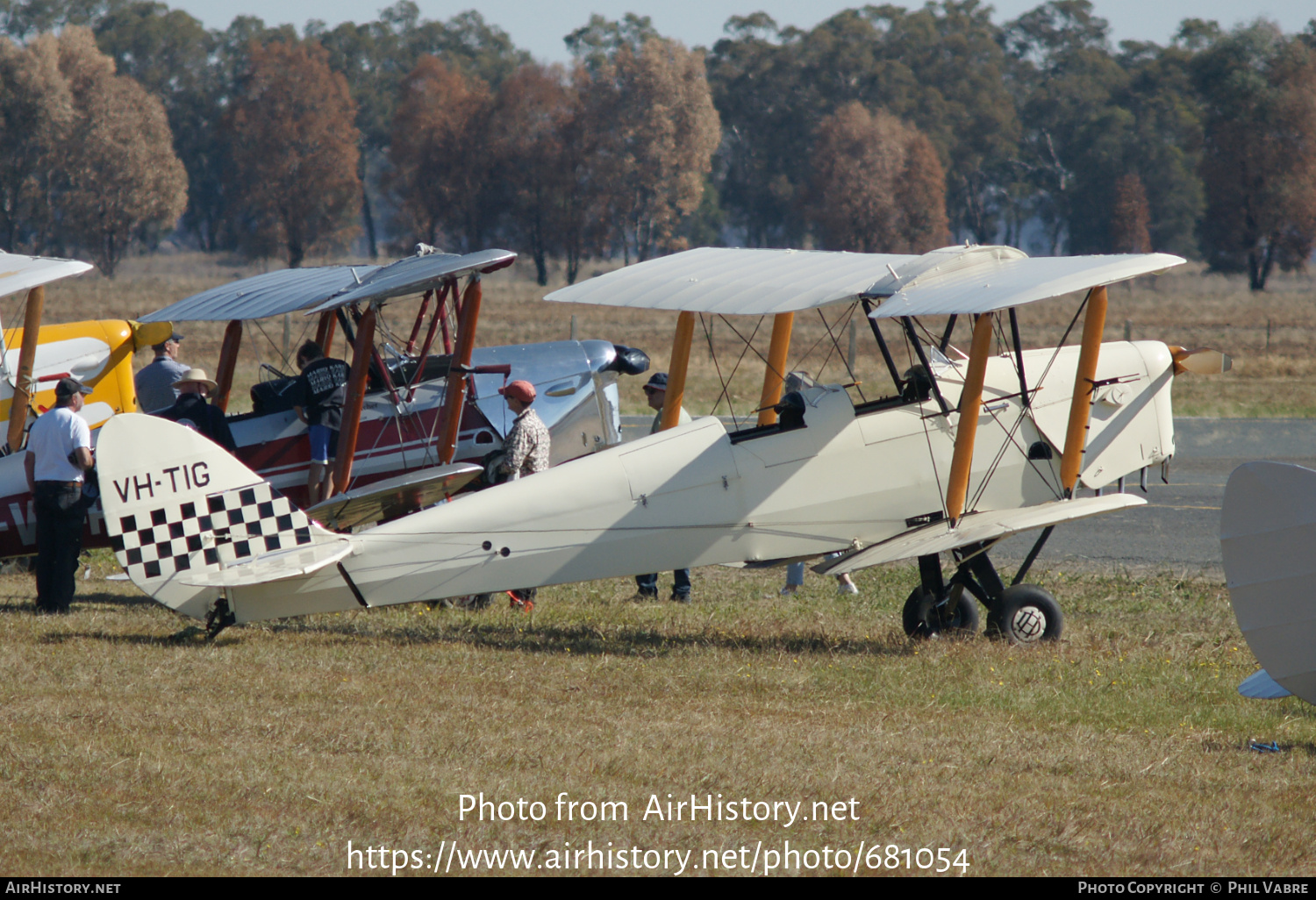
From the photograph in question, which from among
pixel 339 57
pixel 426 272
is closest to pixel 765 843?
pixel 426 272

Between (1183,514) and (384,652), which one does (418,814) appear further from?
(1183,514)

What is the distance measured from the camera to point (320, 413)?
941cm

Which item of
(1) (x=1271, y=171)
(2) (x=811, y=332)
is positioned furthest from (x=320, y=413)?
(1) (x=1271, y=171)

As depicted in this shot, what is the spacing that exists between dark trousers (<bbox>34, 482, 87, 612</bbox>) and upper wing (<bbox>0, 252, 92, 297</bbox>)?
5.81ft

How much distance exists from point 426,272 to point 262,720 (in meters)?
3.84

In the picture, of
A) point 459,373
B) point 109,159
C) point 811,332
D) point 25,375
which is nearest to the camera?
point 459,373

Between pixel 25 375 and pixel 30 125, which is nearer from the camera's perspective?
pixel 25 375

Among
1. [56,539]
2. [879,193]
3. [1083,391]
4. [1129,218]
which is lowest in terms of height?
[56,539]

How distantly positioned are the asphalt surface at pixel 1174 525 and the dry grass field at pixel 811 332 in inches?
113

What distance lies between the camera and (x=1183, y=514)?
13766 millimetres

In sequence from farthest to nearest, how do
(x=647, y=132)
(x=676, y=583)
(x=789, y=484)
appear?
(x=647, y=132)
(x=676, y=583)
(x=789, y=484)

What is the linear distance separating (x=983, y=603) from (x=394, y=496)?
12.8ft

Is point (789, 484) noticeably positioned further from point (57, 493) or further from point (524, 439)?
point (57, 493)

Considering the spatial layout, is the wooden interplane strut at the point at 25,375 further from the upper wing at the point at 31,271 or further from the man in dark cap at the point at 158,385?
the man in dark cap at the point at 158,385
